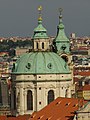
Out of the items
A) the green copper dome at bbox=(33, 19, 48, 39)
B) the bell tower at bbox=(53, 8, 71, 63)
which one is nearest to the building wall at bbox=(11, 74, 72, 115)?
the green copper dome at bbox=(33, 19, 48, 39)

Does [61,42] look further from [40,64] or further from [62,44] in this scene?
[40,64]

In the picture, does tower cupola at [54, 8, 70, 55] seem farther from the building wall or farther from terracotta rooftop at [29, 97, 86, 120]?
terracotta rooftop at [29, 97, 86, 120]

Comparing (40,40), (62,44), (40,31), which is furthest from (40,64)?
(62,44)

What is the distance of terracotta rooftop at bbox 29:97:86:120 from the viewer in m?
56.7

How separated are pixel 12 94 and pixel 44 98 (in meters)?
3.10

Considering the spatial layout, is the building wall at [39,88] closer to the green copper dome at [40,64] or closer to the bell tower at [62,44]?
the green copper dome at [40,64]

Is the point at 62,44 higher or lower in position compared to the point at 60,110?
higher

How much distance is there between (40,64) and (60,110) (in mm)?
8960

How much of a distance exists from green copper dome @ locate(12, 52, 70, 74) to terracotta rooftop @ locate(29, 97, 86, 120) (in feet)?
18.1

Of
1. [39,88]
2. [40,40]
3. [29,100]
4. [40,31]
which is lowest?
[29,100]

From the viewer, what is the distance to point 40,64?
67.2 metres

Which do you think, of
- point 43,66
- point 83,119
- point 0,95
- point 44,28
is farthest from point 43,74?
point 0,95

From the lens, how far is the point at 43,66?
67125 millimetres

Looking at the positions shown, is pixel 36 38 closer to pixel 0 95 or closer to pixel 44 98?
pixel 44 98
